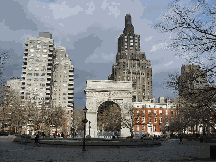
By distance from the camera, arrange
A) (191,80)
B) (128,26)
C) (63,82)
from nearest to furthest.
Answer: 1. (191,80)
2. (63,82)
3. (128,26)

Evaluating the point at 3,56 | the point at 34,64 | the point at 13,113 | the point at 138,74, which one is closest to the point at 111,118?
the point at 13,113

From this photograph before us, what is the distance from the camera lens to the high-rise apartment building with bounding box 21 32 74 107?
100 metres

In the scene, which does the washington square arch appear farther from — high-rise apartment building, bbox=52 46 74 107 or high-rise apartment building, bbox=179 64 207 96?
high-rise apartment building, bbox=52 46 74 107

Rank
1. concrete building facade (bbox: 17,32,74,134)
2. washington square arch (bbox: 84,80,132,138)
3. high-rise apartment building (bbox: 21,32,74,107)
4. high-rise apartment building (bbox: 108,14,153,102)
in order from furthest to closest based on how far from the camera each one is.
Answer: high-rise apartment building (bbox: 108,14,153,102)
high-rise apartment building (bbox: 21,32,74,107)
concrete building facade (bbox: 17,32,74,134)
washington square arch (bbox: 84,80,132,138)

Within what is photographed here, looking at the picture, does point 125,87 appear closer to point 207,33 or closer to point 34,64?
point 207,33

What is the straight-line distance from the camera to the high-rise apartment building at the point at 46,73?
100312 mm

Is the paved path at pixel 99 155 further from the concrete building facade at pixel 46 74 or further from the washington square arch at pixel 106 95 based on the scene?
the concrete building facade at pixel 46 74

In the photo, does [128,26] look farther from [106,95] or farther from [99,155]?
[99,155]

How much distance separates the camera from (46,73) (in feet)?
334

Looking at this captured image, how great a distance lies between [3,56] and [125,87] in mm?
31371

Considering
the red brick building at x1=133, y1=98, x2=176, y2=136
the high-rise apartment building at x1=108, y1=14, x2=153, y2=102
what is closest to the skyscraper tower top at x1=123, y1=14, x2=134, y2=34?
the high-rise apartment building at x1=108, y1=14, x2=153, y2=102

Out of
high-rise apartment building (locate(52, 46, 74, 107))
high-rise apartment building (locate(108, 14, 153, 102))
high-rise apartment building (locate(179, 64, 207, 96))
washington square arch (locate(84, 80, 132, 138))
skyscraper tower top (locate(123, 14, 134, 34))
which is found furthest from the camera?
skyscraper tower top (locate(123, 14, 134, 34))

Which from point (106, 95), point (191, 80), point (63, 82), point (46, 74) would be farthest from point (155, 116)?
point (191, 80)

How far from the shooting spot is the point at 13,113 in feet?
197
